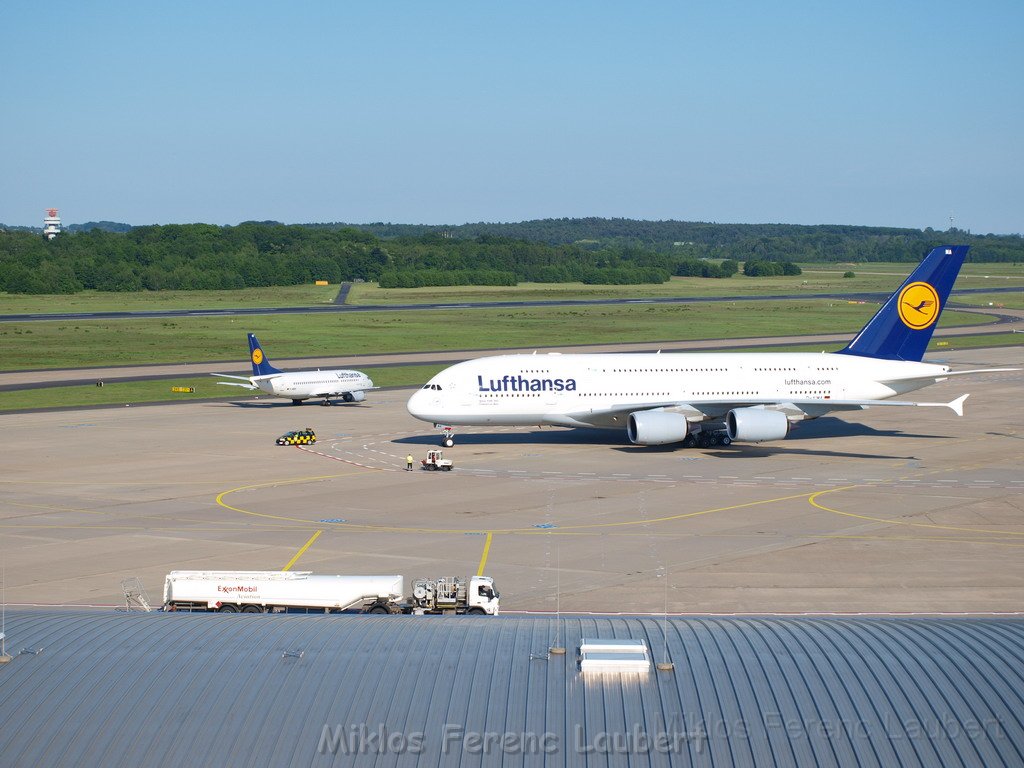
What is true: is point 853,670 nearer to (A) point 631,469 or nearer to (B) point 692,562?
(B) point 692,562

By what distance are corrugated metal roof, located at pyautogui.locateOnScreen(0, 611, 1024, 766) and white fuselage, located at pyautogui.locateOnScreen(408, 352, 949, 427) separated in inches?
1655

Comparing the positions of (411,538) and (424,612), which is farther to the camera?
(411,538)

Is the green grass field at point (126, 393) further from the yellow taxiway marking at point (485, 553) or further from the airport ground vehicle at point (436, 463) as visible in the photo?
the yellow taxiway marking at point (485, 553)

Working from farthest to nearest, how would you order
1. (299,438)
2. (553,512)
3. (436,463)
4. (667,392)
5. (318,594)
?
(299,438) → (667,392) → (436,463) → (553,512) → (318,594)

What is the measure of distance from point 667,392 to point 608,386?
3.49 metres

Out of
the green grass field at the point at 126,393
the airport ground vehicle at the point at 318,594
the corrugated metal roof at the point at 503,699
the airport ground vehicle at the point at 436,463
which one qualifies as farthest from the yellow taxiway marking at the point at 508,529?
the green grass field at the point at 126,393

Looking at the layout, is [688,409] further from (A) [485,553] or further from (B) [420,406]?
(A) [485,553]

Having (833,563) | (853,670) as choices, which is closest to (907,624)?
(853,670)

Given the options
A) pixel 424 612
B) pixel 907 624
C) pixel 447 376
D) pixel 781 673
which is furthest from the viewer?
pixel 447 376

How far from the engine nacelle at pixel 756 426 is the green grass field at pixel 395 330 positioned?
67.5 m

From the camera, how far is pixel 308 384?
84.8 meters

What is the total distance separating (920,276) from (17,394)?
68.4 m

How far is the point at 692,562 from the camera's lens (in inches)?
1591

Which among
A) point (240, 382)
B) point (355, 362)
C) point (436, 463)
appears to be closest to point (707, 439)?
point (436, 463)
